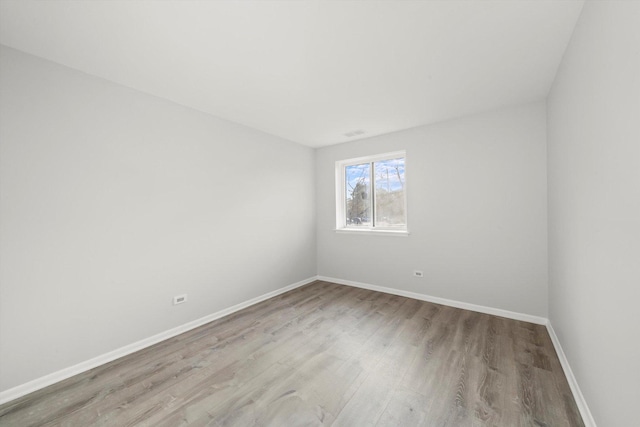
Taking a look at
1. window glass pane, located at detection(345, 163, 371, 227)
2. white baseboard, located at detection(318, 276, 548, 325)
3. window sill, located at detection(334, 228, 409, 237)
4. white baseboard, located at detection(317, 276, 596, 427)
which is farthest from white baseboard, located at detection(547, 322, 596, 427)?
window glass pane, located at detection(345, 163, 371, 227)

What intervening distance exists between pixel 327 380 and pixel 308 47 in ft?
8.43

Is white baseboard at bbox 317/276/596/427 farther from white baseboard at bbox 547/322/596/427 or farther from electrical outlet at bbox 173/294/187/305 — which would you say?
electrical outlet at bbox 173/294/187/305

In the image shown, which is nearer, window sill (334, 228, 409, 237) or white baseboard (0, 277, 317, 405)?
white baseboard (0, 277, 317, 405)

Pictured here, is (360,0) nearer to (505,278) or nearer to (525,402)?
(525,402)

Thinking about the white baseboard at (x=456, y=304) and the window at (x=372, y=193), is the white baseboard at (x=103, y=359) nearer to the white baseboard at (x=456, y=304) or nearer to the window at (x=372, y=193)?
the white baseboard at (x=456, y=304)

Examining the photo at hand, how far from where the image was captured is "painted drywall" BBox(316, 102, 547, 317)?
2.85 m

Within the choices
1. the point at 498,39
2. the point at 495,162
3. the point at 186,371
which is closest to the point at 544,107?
the point at 495,162

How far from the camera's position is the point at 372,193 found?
436 centimetres

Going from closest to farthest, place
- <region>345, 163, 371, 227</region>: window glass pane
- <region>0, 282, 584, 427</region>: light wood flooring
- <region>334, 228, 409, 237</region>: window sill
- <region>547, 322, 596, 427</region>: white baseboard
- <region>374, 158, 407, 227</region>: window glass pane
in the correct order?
1. <region>547, 322, 596, 427</region>: white baseboard
2. <region>0, 282, 584, 427</region>: light wood flooring
3. <region>334, 228, 409, 237</region>: window sill
4. <region>374, 158, 407, 227</region>: window glass pane
5. <region>345, 163, 371, 227</region>: window glass pane

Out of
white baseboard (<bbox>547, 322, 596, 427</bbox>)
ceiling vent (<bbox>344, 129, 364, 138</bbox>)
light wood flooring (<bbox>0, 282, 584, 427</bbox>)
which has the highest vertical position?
ceiling vent (<bbox>344, 129, 364, 138</bbox>)

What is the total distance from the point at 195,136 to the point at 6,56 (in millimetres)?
1406

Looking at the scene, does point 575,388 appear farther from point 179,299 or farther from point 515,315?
point 179,299

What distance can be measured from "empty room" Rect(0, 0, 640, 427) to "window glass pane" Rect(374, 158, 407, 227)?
289mm

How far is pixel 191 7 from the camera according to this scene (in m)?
1.51
